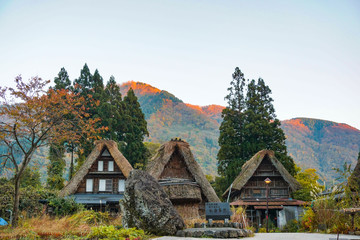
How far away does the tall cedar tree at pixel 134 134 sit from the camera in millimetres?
37188

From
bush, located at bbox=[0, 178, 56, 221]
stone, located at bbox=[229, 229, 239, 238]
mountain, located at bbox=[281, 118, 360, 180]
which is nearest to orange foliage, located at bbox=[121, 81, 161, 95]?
mountain, located at bbox=[281, 118, 360, 180]

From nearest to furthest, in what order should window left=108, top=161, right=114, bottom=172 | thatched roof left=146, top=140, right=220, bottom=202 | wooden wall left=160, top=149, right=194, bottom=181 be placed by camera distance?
thatched roof left=146, top=140, right=220, bottom=202 → wooden wall left=160, top=149, right=194, bottom=181 → window left=108, top=161, right=114, bottom=172

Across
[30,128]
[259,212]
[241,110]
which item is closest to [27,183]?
[30,128]

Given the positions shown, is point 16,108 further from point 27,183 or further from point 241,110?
point 241,110

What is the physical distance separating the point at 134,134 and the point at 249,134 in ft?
43.1

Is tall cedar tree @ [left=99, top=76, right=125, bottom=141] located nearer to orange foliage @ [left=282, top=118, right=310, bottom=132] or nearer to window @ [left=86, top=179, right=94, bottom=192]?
window @ [left=86, top=179, right=94, bottom=192]

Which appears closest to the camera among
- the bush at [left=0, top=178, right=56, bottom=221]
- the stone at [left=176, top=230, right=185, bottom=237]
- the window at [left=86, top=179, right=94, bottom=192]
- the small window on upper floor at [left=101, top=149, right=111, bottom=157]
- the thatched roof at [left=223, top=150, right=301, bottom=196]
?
the stone at [left=176, top=230, right=185, bottom=237]

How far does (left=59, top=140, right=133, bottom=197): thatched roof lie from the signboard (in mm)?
15259

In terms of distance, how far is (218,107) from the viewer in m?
143

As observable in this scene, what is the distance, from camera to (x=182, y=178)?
824 inches

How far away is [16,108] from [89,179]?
15212 millimetres

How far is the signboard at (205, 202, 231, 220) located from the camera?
13.0 meters

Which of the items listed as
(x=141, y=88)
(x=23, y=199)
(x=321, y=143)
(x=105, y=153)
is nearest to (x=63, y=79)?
(x=105, y=153)

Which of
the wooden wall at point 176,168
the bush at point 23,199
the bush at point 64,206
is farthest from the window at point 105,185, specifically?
the wooden wall at point 176,168
